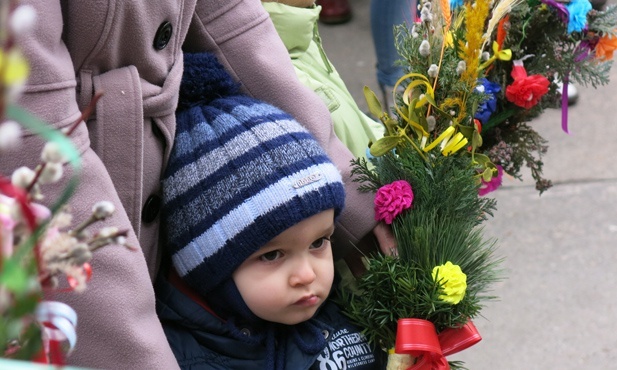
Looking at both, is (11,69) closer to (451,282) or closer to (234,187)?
(234,187)

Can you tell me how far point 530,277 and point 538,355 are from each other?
18.4 inches

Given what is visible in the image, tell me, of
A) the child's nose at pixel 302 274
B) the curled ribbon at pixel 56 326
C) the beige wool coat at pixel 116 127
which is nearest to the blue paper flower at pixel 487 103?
the child's nose at pixel 302 274

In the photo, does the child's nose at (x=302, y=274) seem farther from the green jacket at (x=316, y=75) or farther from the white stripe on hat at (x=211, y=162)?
the green jacket at (x=316, y=75)

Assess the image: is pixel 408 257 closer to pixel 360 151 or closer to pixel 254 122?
pixel 254 122

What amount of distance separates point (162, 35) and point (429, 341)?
2.56 ft

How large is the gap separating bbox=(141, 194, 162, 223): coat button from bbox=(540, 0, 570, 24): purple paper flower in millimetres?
1193

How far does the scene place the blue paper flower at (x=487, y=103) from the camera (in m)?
2.19

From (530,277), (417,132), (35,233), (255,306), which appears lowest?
(530,277)

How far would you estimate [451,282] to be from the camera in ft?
5.97

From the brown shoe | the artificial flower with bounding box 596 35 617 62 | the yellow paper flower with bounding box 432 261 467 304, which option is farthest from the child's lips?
the brown shoe

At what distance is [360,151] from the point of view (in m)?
2.45

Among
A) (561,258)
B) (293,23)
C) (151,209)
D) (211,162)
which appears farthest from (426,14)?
(561,258)

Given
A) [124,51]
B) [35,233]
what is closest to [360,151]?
[124,51]

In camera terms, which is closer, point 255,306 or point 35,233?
point 35,233
